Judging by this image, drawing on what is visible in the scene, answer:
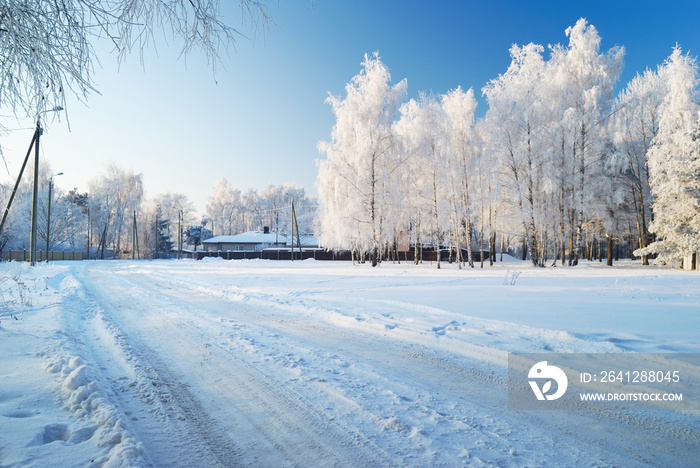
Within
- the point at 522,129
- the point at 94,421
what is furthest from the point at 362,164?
the point at 94,421

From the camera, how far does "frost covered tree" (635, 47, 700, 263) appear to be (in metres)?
18.5

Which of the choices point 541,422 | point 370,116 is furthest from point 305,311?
point 370,116

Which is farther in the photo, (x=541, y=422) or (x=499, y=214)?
(x=499, y=214)

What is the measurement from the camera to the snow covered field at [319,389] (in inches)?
92.8

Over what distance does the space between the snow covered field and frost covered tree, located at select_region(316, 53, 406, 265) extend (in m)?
16.6

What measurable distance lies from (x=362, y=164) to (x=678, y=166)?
1744 cm

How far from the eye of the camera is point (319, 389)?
3406 mm

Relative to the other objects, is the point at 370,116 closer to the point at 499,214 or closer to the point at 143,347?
the point at 499,214

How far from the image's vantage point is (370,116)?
950 inches

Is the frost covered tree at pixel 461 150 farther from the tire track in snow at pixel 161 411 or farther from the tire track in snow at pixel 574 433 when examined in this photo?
the tire track in snow at pixel 161 411

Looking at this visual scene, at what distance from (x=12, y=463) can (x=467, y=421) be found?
2988 mm

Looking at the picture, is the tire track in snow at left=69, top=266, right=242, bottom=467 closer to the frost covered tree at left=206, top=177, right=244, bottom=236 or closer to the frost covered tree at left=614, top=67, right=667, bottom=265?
the frost covered tree at left=614, top=67, right=667, bottom=265

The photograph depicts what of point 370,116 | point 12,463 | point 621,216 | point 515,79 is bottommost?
point 12,463

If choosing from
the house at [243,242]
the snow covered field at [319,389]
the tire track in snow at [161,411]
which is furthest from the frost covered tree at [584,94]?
the house at [243,242]
